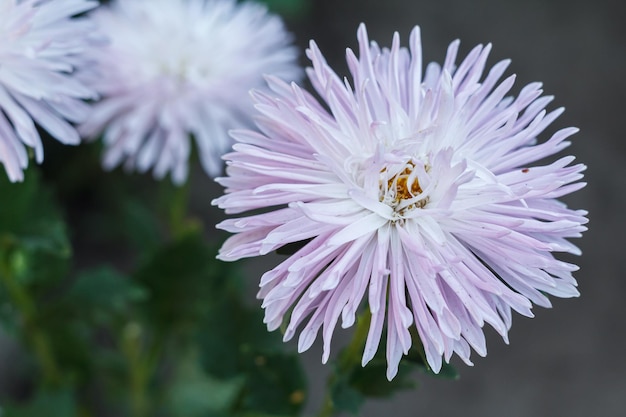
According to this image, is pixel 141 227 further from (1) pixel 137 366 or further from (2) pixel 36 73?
(2) pixel 36 73

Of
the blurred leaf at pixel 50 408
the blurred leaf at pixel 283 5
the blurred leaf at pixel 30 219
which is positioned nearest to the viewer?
the blurred leaf at pixel 30 219

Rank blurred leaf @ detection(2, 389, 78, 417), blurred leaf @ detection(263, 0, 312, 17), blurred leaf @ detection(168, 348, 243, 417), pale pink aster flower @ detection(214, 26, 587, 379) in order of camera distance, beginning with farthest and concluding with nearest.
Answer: blurred leaf @ detection(263, 0, 312, 17), blurred leaf @ detection(168, 348, 243, 417), blurred leaf @ detection(2, 389, 78, 417), pale pink aster flower @ detection(214, 26, 587, 379)

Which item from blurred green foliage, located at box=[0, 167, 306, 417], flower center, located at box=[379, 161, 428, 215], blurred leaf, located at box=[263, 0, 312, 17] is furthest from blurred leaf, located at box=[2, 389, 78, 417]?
blurred leaf, located at box=[263, 0, 312, 17]

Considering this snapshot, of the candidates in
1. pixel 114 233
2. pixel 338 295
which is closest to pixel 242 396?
pixel 338 295

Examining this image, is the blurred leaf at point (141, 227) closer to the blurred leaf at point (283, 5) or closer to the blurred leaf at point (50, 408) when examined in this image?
the blurred leaf at point (50, 408)

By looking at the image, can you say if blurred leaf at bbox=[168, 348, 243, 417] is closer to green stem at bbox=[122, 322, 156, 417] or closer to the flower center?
green stem at bbox=[122, 322, 156, 417]

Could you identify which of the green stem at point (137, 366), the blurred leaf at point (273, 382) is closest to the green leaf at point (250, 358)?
the blurred leaf at point (273, 382)
